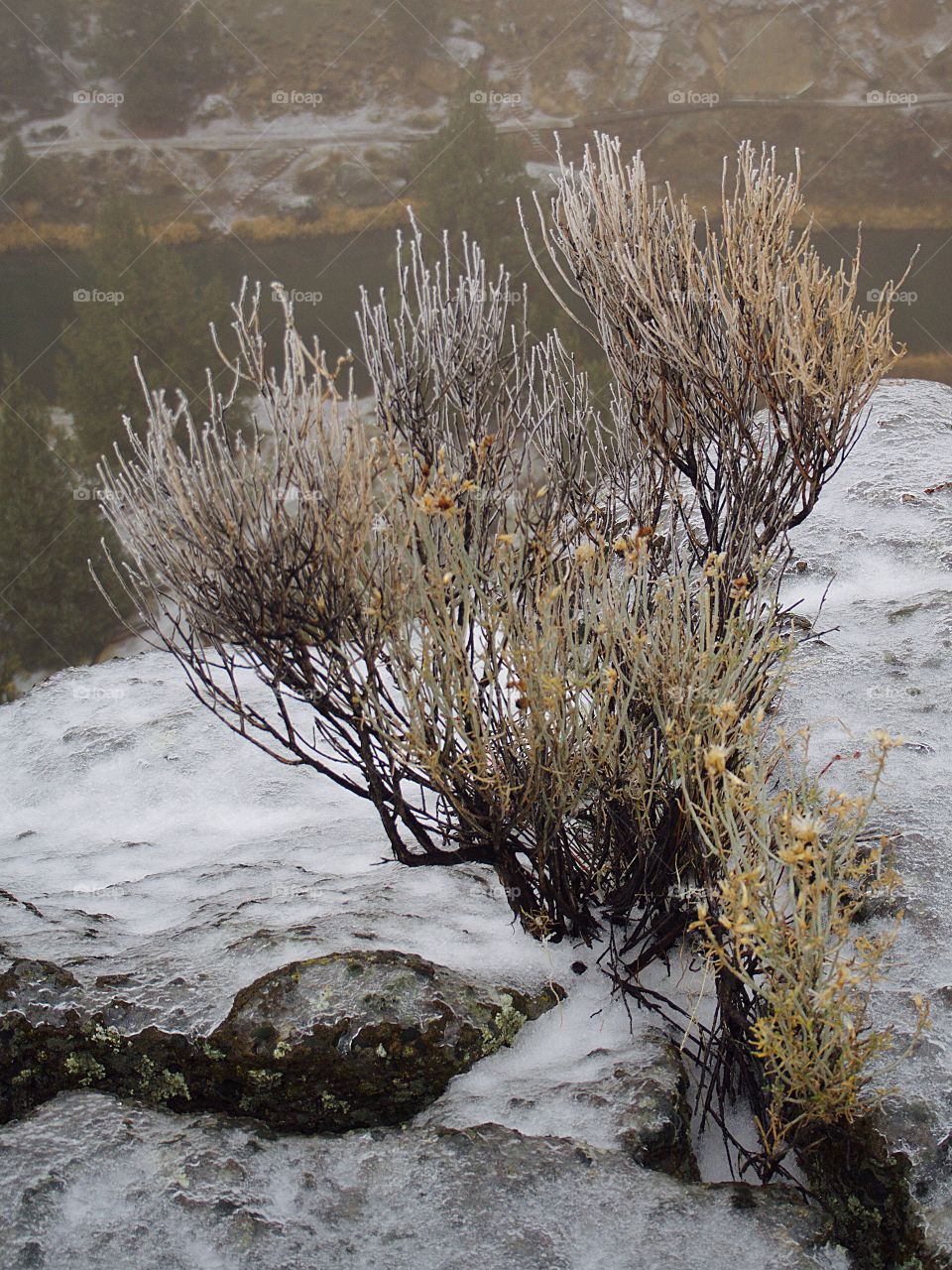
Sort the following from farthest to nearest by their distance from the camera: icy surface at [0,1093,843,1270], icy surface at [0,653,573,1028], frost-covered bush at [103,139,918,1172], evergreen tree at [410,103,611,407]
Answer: evergreen tree at [410,103,611,407], icy surface at [0,653,573,1028], frost-covered bush at [103,139,918,1172], icy surface at [0,1093,843,1270]

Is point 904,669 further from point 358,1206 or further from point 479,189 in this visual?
point 479,189

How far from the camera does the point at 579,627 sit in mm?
3834

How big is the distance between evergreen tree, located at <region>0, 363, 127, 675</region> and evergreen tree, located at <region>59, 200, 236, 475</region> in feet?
3.67

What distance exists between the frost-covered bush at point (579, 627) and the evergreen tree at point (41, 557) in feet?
40.6

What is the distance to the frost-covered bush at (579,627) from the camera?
108 inches

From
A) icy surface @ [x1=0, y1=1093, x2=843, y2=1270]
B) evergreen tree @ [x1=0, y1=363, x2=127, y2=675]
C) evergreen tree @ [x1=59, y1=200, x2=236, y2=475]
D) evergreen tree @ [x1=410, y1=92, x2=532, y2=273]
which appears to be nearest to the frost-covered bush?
icy surface @ [x1=0, y1=1093, x2=843, y2=1270]

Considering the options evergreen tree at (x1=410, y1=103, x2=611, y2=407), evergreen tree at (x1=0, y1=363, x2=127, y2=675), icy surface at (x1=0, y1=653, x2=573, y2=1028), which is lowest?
evergreen tree at (x1=0, y1=363, x2=127, y2=675)

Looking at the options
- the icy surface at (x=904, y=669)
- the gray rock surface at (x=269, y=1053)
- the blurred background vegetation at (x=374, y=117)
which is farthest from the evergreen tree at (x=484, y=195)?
the gray rock surface at (x=269, y=1053)

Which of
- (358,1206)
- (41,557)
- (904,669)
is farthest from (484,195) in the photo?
(358,1206)

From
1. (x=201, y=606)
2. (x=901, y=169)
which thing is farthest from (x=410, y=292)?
(x=201, y=606)

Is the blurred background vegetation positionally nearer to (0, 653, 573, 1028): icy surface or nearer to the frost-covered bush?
(0, 653, 573, 1028): icy surface

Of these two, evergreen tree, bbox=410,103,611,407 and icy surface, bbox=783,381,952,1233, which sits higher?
evergreen tree, bbox=410,103,611,407

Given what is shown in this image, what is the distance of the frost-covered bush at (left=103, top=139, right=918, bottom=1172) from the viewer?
108 inches

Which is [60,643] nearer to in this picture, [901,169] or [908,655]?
[908,655]
